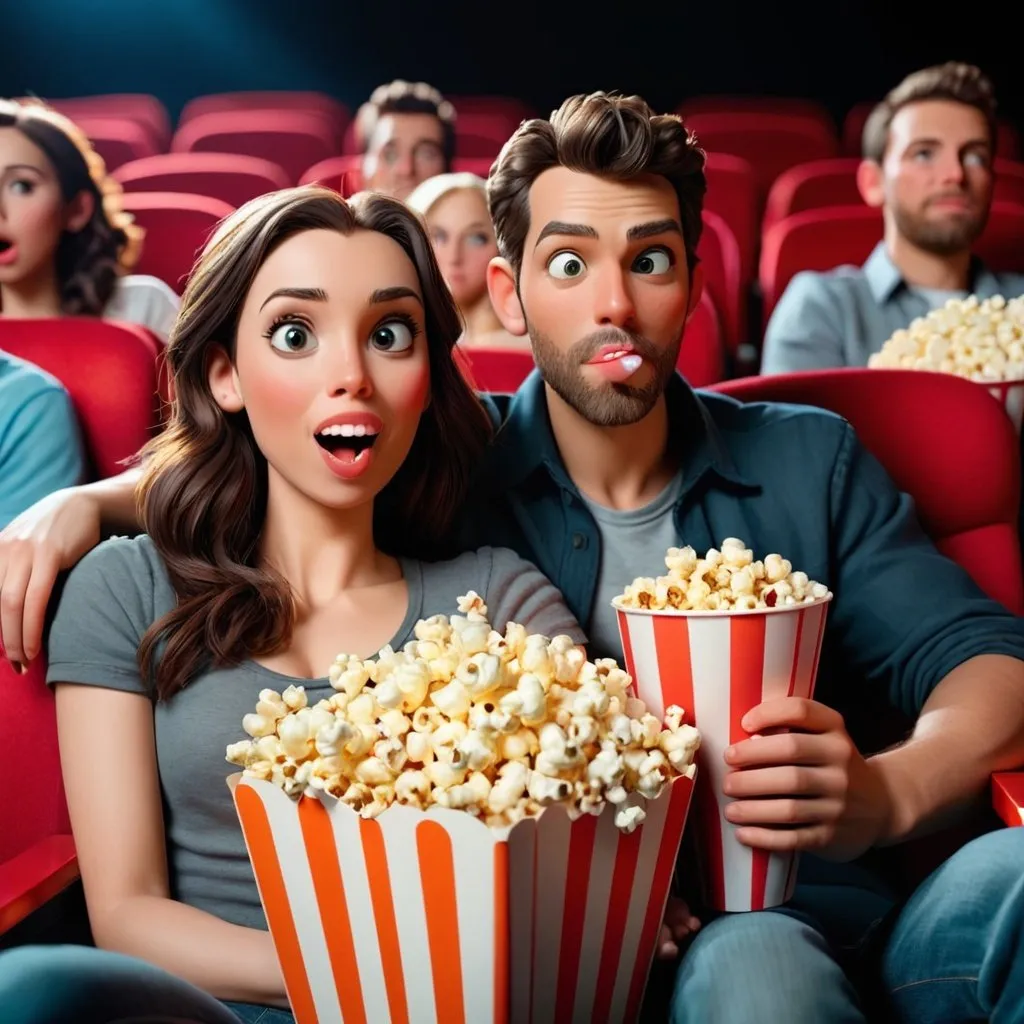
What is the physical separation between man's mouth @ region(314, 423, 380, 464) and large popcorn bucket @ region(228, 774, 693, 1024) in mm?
265

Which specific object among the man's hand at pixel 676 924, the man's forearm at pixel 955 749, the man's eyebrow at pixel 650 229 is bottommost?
the man's hand at pixel 676 924

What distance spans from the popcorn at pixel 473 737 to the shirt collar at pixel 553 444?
38 cm

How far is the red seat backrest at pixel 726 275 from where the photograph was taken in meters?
2.40

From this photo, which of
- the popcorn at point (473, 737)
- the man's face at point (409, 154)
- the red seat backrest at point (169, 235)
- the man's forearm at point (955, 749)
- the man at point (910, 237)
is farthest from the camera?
the man's face at point (409, 154)

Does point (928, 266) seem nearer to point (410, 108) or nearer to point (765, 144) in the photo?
point (410, 108)

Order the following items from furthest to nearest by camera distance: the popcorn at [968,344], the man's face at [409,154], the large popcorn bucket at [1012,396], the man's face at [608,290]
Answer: the man's face at [409,154]
the popcorn at [968,344]
the large popcorn bucket at [1012,396]
the man's face at [608,290]

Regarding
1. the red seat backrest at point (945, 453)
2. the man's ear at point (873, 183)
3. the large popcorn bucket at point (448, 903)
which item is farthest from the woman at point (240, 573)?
the man's ear at point (873, 183)

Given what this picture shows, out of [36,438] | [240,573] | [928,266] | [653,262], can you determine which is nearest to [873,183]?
[928,266]

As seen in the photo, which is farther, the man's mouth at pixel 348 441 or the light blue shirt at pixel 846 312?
the light blue shirt at pixel 846 312

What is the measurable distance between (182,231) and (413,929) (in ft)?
6.91

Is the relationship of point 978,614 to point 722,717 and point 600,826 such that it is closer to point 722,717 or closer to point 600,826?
point 722,717

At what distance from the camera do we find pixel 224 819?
877 millimetres

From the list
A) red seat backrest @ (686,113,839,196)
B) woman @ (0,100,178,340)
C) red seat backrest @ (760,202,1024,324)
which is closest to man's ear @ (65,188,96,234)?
woman @ (0,100,178,340)

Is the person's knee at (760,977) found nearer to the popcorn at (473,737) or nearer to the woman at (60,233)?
the popcorn at (473,737)
